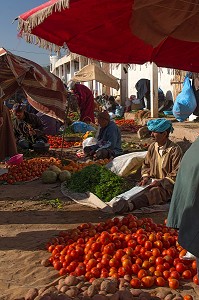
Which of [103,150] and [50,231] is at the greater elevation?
Result: [103,150]

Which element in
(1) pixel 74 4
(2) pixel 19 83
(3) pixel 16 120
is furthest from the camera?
(3) pixel 16 120

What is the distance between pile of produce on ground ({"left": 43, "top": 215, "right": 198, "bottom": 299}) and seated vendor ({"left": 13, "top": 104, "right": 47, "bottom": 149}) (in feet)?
19.4

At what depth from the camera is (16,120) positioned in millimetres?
9648

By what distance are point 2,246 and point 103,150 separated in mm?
4308

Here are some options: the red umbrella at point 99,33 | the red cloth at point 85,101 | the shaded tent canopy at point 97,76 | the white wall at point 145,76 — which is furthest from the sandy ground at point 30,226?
the shaded tent canopy at point 97,76

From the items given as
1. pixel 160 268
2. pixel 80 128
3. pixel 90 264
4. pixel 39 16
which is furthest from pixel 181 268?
pixel 80 128

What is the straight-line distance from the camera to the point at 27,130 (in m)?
9.73

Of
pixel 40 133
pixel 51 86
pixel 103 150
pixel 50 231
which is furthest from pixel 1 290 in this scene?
pixel 40 133

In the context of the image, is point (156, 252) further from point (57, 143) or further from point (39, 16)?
point (57, 143)

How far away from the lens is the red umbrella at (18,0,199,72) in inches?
152

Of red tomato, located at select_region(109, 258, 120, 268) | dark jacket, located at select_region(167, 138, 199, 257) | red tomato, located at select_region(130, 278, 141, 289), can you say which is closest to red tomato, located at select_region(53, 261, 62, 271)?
red tomato, located at select_region(109, 258, 120, 268)

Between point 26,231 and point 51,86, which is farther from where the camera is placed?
point 51,86

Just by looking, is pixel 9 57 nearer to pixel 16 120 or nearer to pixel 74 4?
pixel 74 4

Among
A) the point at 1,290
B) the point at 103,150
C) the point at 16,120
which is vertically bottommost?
the point at 1,290
